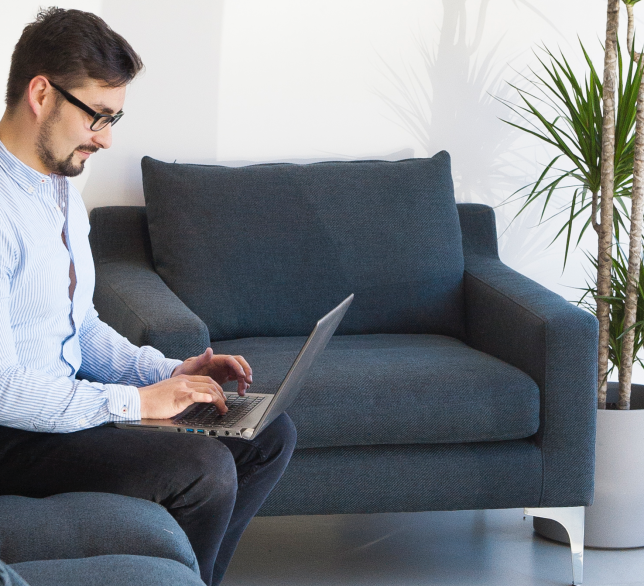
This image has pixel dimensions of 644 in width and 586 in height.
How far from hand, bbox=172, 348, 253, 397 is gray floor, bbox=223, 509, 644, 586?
0.63 meters

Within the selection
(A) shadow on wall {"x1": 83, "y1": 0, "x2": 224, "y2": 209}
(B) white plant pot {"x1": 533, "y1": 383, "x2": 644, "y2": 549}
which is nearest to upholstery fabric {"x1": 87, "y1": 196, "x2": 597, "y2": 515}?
(B) white plant pot {"x1": 533, "y1": 383, "x2": 644, "y2": 549}

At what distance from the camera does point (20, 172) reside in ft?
4.75

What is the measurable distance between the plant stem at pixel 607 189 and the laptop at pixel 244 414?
1069 millimetres

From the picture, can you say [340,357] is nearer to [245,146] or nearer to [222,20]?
[245,146]

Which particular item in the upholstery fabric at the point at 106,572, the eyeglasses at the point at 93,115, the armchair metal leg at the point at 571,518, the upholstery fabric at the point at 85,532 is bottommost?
the armchair metal leg at the point at 571,518

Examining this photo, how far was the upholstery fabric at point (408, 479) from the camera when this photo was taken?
1959mm

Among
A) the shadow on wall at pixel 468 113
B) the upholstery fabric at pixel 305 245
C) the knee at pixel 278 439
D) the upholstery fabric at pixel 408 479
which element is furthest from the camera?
the shadow on wall at pixel 468 113

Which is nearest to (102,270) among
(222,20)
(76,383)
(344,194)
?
(344,194)

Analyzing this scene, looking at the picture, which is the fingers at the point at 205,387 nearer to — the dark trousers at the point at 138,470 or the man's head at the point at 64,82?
the dark trousers at the point at 138,470

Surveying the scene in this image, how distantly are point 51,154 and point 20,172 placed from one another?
60 mm

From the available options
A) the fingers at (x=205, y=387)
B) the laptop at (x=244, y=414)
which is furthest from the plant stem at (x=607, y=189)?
the fingers at (x=205, y=387)

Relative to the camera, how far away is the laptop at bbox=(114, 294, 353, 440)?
1395 mm

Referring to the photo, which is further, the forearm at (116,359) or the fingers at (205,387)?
the forearm at (116,359)

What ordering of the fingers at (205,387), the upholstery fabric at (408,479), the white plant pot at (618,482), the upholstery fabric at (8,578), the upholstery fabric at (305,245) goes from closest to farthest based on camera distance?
the upholstery fabric at (8,578), the fingers at (205,387), the upholstery fabric at (408,479), the white plant pot at (618,482), the upholstery fabric at (305,245)
